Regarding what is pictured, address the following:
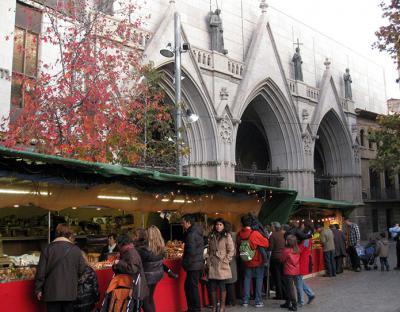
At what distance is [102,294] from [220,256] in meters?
2.19

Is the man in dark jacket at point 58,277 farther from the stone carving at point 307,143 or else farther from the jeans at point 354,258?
the stone carving at point 307,143

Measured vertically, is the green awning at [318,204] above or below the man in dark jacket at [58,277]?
above

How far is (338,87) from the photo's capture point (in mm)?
34094

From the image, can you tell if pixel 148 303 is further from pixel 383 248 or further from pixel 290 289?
pixel 383 248

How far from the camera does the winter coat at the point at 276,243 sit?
9984mm

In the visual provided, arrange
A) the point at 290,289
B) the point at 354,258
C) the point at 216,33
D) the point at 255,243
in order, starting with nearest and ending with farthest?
1. the point at 290,289
2. the point at 255,243
3. the point at 354,258
4. the point at 216,33

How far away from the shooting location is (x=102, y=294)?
7.45 metres

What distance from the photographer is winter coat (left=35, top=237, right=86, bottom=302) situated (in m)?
5.75

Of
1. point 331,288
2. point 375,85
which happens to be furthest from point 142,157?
point 375,85

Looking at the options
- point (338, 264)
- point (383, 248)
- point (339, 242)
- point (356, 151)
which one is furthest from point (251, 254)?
point (356, 151)

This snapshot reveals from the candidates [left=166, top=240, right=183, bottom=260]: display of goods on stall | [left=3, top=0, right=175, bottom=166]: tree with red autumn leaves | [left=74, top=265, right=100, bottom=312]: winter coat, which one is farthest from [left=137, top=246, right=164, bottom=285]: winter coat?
[left=3, top=0, right=175, bottom=166]: tree with red autumn leaves

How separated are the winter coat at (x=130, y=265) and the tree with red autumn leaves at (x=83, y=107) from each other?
602 centimetres

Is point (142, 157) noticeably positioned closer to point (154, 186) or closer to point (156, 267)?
point (154, 186)

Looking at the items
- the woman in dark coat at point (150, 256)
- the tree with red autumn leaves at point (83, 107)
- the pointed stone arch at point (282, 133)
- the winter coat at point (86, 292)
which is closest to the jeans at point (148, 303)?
the woman in dark coat at point (150, 256)
